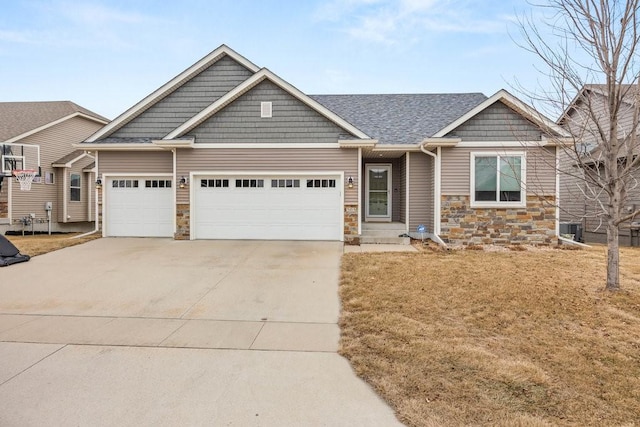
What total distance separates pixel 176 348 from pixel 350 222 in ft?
25.9

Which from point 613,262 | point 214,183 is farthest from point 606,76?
point 214,183

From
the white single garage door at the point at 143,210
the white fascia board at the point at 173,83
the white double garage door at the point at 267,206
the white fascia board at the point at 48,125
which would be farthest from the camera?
the white fascia board at the point at 48,125

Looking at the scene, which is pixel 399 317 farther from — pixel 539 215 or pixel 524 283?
pixel 539 215

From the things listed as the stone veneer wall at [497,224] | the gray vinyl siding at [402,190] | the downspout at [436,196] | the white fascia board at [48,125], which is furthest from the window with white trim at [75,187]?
the stone veneer wall at [497,224]

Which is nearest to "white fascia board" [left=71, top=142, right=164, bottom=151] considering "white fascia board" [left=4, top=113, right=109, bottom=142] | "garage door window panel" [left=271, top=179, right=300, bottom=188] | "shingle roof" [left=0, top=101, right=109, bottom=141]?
"garage door window panel" [left=271, top=179, right=300, bottom=188]

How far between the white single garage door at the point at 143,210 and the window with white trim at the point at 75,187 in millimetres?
8384

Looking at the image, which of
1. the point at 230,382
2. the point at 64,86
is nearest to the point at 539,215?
the point at 230,382

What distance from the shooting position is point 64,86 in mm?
22219

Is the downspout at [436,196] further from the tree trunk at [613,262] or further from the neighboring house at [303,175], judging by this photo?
the tree trunk at [613,262]

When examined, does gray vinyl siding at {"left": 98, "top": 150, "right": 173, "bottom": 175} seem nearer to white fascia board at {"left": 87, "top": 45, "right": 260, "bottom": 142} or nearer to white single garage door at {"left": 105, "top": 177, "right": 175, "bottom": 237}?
white single garage door at {"left": 105, "top": 177, "right": 175, "bottom": 237}

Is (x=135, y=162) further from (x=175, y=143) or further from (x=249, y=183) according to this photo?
(x=249, y=183)

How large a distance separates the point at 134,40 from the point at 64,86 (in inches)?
392

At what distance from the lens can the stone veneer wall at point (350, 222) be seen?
11500mm

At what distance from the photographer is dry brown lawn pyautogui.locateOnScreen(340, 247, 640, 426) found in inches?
115
